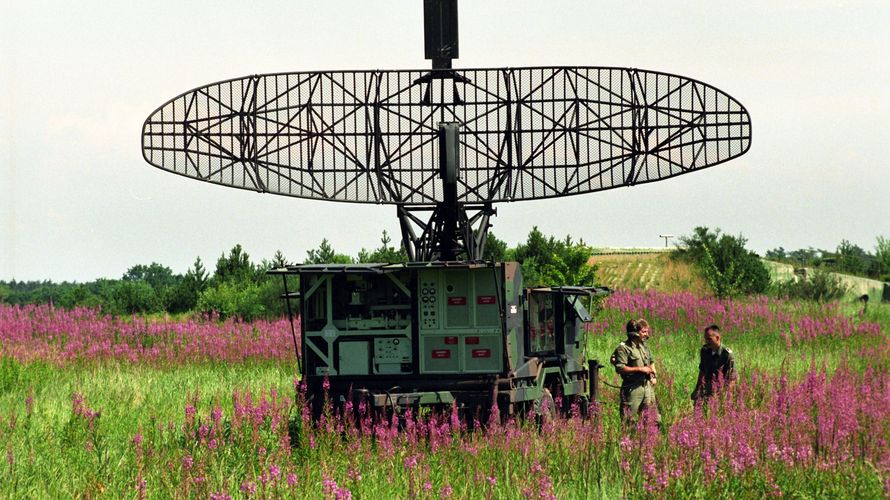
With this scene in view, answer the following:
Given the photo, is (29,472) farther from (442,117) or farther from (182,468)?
(442,117)

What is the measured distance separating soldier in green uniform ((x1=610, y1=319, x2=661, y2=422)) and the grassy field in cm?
43

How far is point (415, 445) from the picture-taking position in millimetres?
11719

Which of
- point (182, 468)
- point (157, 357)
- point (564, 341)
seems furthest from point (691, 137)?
point (157, 357)

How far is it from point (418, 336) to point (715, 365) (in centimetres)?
415

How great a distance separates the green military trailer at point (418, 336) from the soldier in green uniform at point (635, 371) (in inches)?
43.9

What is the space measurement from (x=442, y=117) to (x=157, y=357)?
10.2 m

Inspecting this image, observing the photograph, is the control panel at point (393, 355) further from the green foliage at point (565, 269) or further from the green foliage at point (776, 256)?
the green foliage at point (776, 256)

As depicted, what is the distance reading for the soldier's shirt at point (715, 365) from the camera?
14750 mm

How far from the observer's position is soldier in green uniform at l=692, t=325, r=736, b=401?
580 inches

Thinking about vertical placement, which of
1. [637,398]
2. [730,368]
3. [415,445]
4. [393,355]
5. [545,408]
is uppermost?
[393,355]

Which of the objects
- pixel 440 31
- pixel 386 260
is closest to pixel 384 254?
pixel 386 260

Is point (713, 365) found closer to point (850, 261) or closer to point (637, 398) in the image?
point (637, 398)

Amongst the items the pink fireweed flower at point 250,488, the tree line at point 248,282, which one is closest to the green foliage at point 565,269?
the tree line at point 248,282

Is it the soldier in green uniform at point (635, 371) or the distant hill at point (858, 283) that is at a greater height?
the distant hill at point (858, 283)
